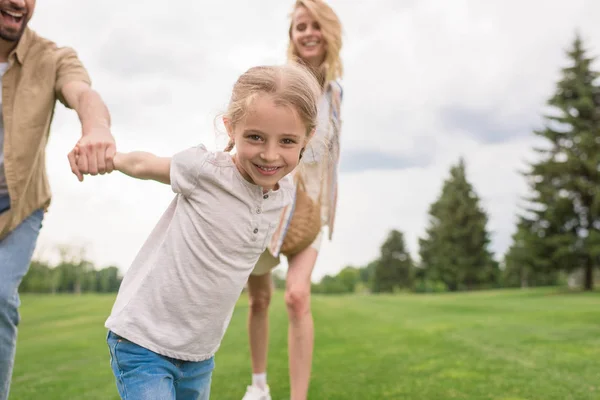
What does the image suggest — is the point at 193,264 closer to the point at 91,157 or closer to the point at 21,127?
the point at 91,157

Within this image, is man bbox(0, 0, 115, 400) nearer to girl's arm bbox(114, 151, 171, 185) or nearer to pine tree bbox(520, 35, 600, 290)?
girl's arm bbox(114, 151, 171, 185)

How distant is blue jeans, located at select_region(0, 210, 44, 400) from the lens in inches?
106

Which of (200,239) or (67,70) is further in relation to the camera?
(67,70)

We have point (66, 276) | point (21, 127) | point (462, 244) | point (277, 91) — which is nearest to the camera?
point (277, 91)

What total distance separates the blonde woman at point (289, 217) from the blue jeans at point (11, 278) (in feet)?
4.26

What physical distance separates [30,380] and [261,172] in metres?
4.66

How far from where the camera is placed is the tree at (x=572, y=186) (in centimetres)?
2959

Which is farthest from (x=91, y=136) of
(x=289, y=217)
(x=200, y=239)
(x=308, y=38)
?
(x=308, y=38)

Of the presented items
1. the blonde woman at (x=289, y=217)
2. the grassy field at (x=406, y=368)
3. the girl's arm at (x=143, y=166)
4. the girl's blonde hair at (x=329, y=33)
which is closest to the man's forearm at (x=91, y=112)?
the girl's arm at (x=143, y=166)

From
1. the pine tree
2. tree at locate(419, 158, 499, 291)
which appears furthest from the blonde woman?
tree at locate(419, 158, 499, 291)

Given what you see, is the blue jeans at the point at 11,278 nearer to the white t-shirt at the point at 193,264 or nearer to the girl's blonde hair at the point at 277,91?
the white t-shirt at the point at 193,264

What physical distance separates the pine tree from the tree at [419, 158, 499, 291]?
1604cm

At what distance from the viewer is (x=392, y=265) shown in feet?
192

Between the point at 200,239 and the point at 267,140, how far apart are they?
0.43 meters
